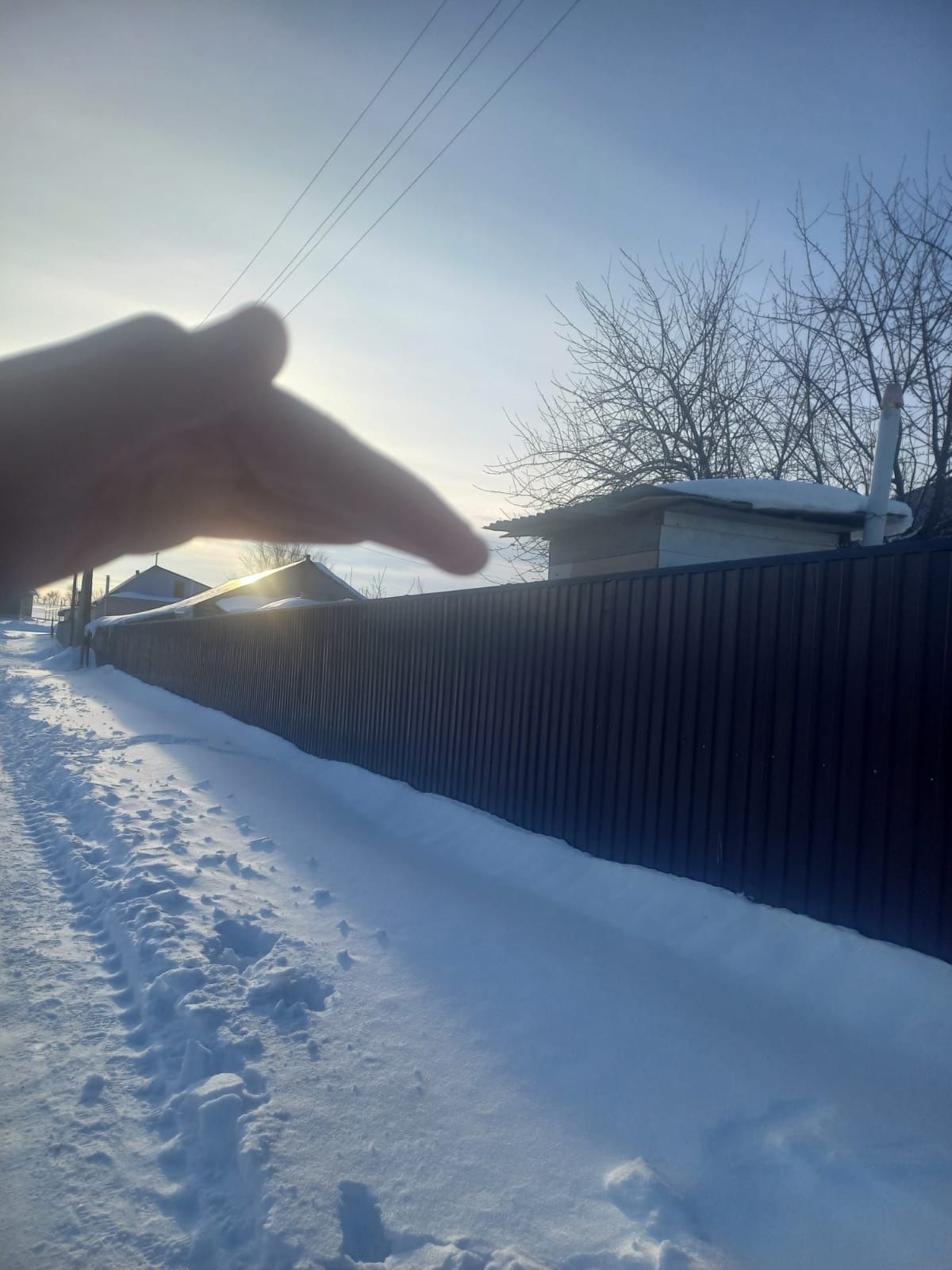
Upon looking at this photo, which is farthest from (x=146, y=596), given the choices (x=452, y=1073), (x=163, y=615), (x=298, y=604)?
(x=452, y=1073)

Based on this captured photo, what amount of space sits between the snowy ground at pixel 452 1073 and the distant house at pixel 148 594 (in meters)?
23.0

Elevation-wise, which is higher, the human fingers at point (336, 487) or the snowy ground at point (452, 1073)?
the human fingers at point (336, 487)

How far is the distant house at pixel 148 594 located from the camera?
30.8 meters

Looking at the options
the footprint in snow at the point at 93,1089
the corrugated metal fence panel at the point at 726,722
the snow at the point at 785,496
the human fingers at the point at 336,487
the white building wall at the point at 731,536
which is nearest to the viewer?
the human fingers at the point at 336,487

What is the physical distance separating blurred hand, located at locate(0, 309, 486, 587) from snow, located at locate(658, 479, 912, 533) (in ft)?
24.6

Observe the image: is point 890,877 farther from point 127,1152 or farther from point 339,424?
point 339,424

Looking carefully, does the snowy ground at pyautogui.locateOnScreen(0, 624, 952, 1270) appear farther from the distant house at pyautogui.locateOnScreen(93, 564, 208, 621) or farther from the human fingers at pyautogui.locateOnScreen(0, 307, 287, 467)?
the distant house at pyautogui.locateOnScreen(93, 564, 208, 621)

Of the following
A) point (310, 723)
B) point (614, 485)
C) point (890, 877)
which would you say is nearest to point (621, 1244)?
point (890, 877)

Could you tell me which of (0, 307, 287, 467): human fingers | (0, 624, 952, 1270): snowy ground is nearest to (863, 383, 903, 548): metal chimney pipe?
(0, 624, 952, 1270): snowy ground

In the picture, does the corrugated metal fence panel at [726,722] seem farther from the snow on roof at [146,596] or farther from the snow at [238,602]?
the snow on roof at [146,596]

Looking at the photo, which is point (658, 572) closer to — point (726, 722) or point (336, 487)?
point (726, 722)

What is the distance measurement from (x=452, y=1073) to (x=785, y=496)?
21.6 feet

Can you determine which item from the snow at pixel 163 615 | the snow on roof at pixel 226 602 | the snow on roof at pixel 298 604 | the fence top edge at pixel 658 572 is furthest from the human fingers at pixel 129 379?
the snow at pixel 163 615

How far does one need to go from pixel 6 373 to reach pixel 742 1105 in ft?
12.0
